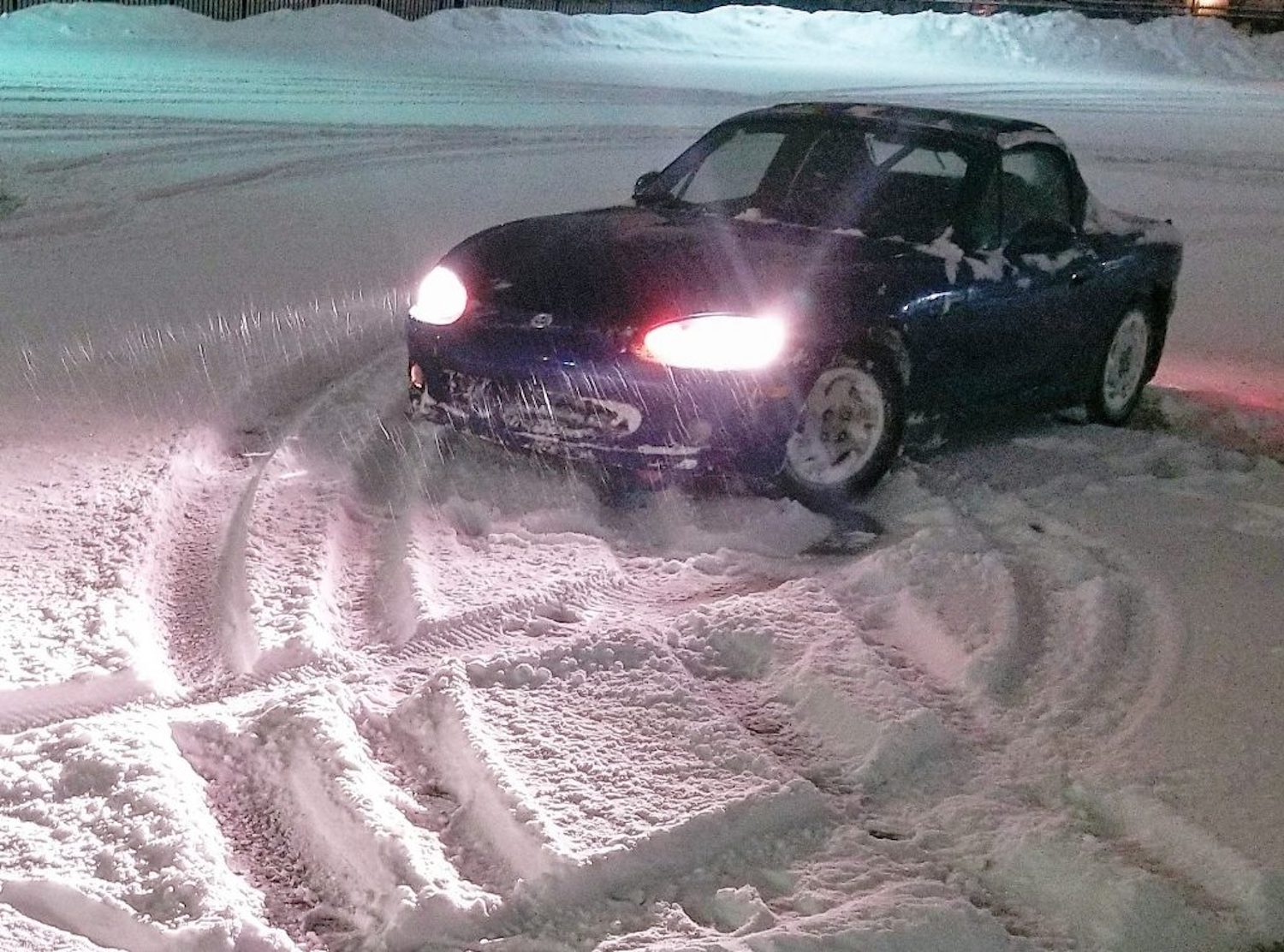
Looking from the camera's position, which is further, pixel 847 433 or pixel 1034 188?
pixel 1034 188

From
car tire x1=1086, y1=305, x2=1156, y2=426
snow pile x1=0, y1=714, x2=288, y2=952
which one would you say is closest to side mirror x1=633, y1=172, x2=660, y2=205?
car tire x1=1086, y1=305, x2=1156, y2=426

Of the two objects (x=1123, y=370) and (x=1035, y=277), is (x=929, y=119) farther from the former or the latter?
(x=1123, y=370)

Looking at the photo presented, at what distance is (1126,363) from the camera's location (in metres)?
7.48

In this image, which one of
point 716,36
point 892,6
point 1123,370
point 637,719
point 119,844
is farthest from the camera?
point 892,6

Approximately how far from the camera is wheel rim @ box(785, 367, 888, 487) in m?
5.58

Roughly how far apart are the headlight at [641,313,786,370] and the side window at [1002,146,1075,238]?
1631mm

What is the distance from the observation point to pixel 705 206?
22.4 feet

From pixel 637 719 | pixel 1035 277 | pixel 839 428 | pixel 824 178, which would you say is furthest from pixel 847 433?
pixel 637 719

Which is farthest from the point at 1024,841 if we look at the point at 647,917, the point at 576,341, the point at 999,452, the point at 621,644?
the point at 999,452

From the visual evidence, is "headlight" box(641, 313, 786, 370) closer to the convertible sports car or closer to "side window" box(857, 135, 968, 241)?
the convertible sports car

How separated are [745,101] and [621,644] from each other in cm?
1633

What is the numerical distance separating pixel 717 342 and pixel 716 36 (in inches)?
1049

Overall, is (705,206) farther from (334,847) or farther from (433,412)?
(334,847)

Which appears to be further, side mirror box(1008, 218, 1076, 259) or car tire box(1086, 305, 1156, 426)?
car tire box(1086, 305, 1156, 426)
